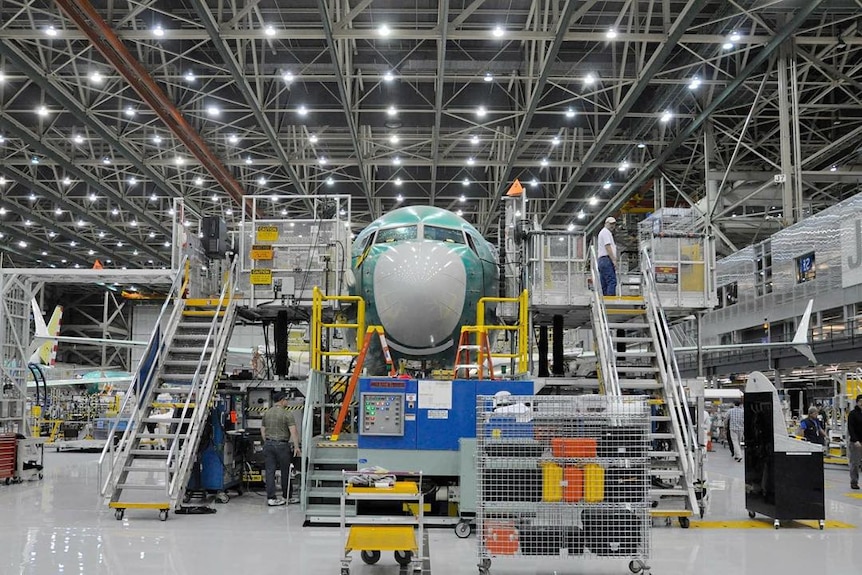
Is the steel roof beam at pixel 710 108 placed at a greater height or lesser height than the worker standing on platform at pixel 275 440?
→ greater

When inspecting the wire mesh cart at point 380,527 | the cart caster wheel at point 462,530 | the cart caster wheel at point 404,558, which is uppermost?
the wire mesh cart at point 380,527

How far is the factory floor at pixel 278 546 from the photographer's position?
29.2 feet

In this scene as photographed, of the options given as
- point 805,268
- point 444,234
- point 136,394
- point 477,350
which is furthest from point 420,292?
point 805,268

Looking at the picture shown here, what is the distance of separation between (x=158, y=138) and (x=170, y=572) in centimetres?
2632

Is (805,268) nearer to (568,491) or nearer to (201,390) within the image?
(201,390)

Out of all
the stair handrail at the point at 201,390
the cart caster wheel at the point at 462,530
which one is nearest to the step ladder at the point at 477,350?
the cart caster wheel at the point at 462,530

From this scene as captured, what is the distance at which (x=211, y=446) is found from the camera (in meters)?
14.9

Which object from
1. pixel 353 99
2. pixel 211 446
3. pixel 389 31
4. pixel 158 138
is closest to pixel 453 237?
pixel 211 446

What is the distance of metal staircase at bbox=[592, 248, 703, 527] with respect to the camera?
12281mm

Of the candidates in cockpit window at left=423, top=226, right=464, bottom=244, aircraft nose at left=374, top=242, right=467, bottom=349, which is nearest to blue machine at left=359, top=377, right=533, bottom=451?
aircraft nose at left=374, top=242, right=467, bottom=349

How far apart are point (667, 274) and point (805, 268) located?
47.6 ft

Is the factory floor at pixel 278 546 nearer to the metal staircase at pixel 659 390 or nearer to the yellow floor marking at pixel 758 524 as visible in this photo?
the yellow floor marking at pixel 758 524

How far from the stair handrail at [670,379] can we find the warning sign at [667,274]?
16.5 inches

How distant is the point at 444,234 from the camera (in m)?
14.6
